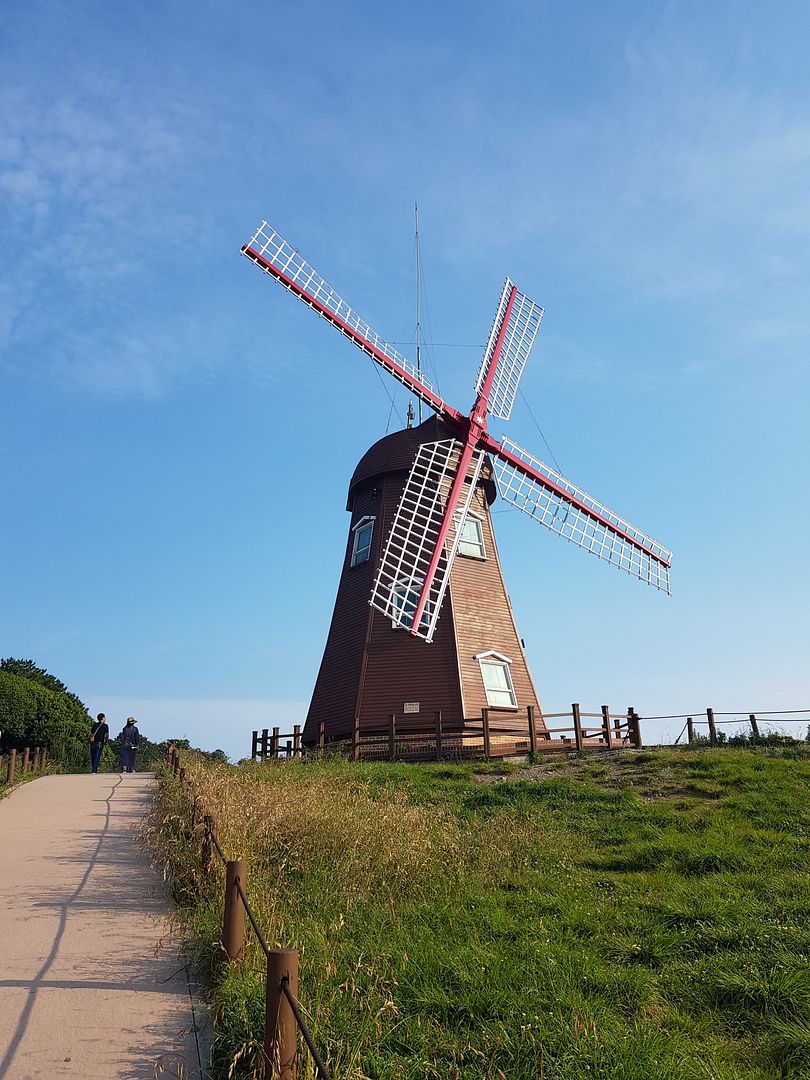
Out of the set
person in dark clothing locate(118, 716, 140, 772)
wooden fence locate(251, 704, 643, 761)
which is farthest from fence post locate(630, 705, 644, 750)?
person in dark clothing locate(118, 716, 140, 772)

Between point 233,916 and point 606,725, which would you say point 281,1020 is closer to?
point 233,916

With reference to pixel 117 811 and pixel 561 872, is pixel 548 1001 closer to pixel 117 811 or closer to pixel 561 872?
pixel 561 872

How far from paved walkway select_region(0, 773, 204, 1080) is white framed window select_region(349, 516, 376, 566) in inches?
480

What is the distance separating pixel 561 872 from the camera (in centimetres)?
852

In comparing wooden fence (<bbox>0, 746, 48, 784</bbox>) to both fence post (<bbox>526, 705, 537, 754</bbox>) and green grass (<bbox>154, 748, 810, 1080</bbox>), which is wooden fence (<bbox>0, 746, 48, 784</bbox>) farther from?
fence post (<bbox>526, 705, 537, 754</bbox>)

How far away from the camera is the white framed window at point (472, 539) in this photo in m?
21.6

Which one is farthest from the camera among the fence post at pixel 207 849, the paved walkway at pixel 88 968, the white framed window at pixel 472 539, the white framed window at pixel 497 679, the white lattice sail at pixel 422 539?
the white framed window at pixel 472 539

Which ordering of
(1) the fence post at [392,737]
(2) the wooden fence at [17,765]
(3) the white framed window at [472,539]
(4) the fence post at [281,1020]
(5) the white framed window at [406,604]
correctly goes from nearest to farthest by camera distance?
(4) the fence post at [281,1020], (2) the wooden fence at [17,765], (1) the fence post at [392,737], (5) the white framed window at [406,604], (3) the white framed window at [472,539]

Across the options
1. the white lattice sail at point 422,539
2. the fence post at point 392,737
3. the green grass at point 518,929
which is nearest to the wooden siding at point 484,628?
the white lattice sail at point 422,539

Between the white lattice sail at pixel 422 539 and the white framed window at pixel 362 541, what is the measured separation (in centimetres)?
92

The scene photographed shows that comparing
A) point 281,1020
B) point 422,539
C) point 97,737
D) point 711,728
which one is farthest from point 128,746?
point 281,1020

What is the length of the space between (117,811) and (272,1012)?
9295mm

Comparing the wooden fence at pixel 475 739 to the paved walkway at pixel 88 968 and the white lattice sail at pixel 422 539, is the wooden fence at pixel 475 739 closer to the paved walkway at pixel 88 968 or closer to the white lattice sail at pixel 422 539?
the white lattice sail at pixel 422 539

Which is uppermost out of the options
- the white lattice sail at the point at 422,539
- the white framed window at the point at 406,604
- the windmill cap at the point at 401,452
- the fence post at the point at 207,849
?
the windmill cap at the point at 401,452
